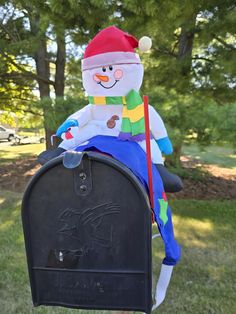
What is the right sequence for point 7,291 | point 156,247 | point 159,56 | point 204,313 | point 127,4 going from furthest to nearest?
1. point 159,56
2. point 156,247
3. point 127,4
4. point 7,291
5. point 204,313

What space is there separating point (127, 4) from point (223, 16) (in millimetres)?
1421

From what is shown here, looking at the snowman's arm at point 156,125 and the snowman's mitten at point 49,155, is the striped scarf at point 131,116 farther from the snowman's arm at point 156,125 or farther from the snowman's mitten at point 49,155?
the snowman's mitten at point 49,155

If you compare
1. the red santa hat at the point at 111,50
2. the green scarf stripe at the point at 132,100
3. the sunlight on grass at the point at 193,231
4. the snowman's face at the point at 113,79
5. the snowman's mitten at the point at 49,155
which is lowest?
the sunlight on grass at the point at 193,231

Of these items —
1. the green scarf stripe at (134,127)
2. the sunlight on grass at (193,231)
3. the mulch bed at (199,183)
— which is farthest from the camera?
the mulch bed at (199,183)

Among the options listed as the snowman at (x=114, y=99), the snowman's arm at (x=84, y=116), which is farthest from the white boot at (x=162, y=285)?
the snowman's arm at (x=84, y=116)

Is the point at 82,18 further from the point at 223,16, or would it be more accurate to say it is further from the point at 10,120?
the point at 10,120

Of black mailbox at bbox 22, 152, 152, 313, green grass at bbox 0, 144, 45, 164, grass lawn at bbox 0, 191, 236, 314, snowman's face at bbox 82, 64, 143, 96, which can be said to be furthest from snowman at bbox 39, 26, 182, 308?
green grass at bbox 0, 144, 45, 164

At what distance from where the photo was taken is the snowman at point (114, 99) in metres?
1.25

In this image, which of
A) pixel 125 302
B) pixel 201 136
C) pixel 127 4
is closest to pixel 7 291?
pixel 125 302

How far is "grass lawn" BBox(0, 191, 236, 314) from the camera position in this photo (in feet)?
6.66

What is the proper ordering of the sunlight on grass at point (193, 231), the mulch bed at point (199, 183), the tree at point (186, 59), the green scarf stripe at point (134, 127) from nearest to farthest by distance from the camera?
the green scarf stripe at point (134, 127)
the tree at point (186, 59)
the sunlight on grass at point (193, 231)
the mulch bed at point (199, 183)

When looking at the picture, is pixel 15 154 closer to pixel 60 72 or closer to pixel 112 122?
pixel 60 72

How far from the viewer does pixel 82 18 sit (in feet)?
9.48

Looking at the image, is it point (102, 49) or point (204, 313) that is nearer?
point (102, 49)
